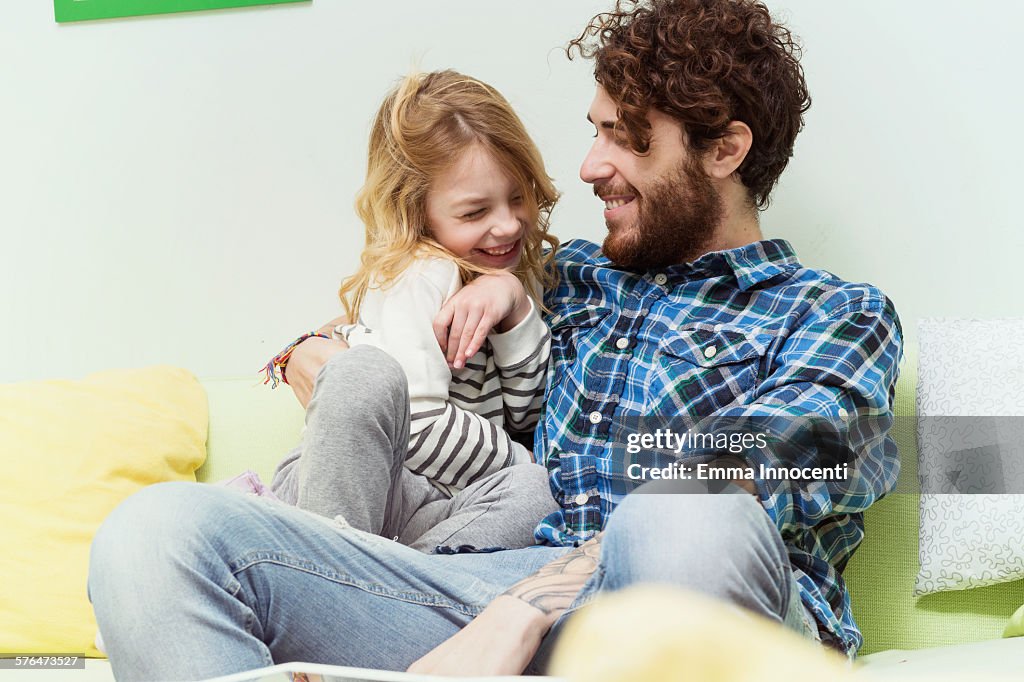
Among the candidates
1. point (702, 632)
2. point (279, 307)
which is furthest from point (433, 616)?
point (279, 307)

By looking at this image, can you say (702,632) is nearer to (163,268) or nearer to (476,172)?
(476,172)

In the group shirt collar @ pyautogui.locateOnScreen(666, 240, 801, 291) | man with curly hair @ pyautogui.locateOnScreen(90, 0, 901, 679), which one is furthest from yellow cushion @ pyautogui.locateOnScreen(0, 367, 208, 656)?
shirt collar @ pyautogui.locateOnScreen(666, 240, 801, 291)

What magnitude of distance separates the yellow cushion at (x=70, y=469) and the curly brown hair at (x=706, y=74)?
0.91 meters

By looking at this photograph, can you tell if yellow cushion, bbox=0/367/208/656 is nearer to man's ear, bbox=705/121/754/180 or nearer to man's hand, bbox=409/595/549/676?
man's hand, bbox=409/595/549/676

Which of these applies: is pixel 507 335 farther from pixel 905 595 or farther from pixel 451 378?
pixel 905 595

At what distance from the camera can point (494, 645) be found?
0.94 meters

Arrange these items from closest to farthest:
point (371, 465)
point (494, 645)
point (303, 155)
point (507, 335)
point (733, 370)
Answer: point (494, 645), point (371, 465), point (733, 370), point (507, 335), point (303, 155)

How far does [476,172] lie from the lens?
4.93 ft

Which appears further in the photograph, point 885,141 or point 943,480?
point 885,141

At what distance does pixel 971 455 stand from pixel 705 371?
1.37ft

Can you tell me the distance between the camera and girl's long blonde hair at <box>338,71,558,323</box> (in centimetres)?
151

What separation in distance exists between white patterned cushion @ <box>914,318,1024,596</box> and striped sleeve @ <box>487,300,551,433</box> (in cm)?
57

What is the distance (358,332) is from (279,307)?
23.3 inches

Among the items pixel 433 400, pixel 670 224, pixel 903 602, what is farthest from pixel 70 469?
pixel 903 602
